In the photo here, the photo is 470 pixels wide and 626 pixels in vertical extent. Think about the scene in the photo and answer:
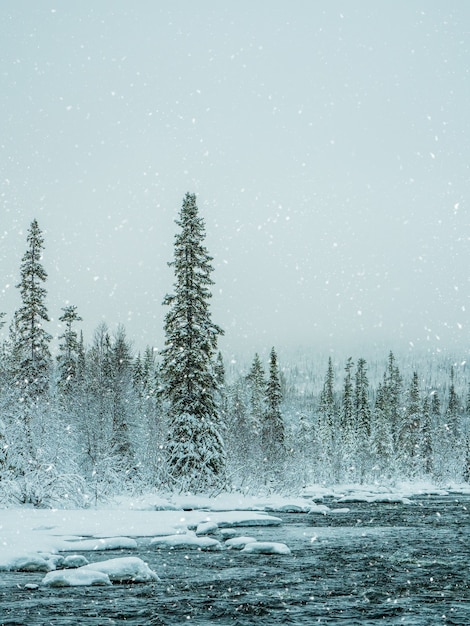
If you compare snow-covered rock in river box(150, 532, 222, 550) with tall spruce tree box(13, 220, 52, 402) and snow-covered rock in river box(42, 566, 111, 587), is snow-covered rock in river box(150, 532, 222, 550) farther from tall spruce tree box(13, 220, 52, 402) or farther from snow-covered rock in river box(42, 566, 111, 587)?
tall spruce tree box(13, 220, 52, 402)

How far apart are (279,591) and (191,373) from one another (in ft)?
74.2

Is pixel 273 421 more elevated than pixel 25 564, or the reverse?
pixel 273 421

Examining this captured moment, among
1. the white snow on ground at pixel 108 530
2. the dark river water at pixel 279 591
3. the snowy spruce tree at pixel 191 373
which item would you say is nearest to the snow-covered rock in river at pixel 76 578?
the white snow on ground at pixel 108 530

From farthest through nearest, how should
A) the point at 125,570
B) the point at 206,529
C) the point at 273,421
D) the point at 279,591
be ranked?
the point at 273,421 → the point at 206,529 → the point at 125,570 → the point at 279,591

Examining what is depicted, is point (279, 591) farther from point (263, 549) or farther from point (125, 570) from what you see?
point (263, 549)

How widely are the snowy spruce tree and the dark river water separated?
46.8ft

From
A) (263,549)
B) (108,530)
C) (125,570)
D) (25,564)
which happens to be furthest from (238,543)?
(25,564)

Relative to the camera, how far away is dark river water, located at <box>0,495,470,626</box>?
9.02m

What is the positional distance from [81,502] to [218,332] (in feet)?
42.2

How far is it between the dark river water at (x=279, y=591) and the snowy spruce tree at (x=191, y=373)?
46.8ft

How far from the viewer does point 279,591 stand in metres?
10.9

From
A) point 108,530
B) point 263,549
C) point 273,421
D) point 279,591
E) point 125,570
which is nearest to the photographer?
point 279,591

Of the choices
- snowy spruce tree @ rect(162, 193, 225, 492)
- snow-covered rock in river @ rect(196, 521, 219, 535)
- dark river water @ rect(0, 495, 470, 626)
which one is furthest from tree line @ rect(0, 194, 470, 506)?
dark river water @ rect(0, 495, 470, 626)

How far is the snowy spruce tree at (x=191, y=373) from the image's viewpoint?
105ft
